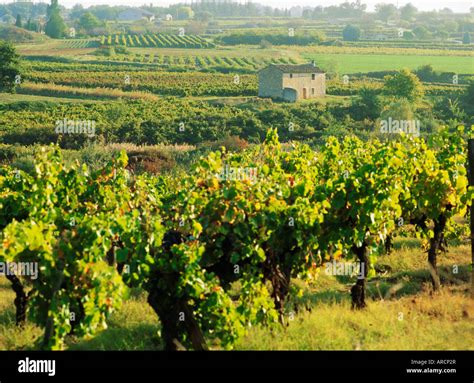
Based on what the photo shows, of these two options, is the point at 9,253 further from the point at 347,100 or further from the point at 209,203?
the point at 347,100

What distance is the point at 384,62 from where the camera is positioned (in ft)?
461

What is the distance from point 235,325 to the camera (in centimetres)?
1122

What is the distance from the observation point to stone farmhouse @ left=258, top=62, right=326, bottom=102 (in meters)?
91.8

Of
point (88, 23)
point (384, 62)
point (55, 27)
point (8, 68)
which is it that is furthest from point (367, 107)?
point (88, 23)

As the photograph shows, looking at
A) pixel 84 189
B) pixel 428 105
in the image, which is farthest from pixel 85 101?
pixel 84 189

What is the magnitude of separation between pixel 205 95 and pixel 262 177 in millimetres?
83229

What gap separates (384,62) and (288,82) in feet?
177

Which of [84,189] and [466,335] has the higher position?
[84,189]

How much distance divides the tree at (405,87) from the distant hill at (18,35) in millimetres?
86133

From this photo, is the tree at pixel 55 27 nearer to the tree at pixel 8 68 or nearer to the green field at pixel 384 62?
the green field at pixel 384 62

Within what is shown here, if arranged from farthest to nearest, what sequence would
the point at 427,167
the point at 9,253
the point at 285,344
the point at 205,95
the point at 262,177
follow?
the point at 205,95 → the point at 427,167 → the point at 262,177 → the point at 285,344 → the point at 9,253

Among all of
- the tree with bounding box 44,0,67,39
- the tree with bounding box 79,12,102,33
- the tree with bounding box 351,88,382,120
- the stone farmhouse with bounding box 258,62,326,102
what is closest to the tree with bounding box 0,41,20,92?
the stone farmhouse with bounding box 258,62,326,102

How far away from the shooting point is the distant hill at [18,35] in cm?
14825
